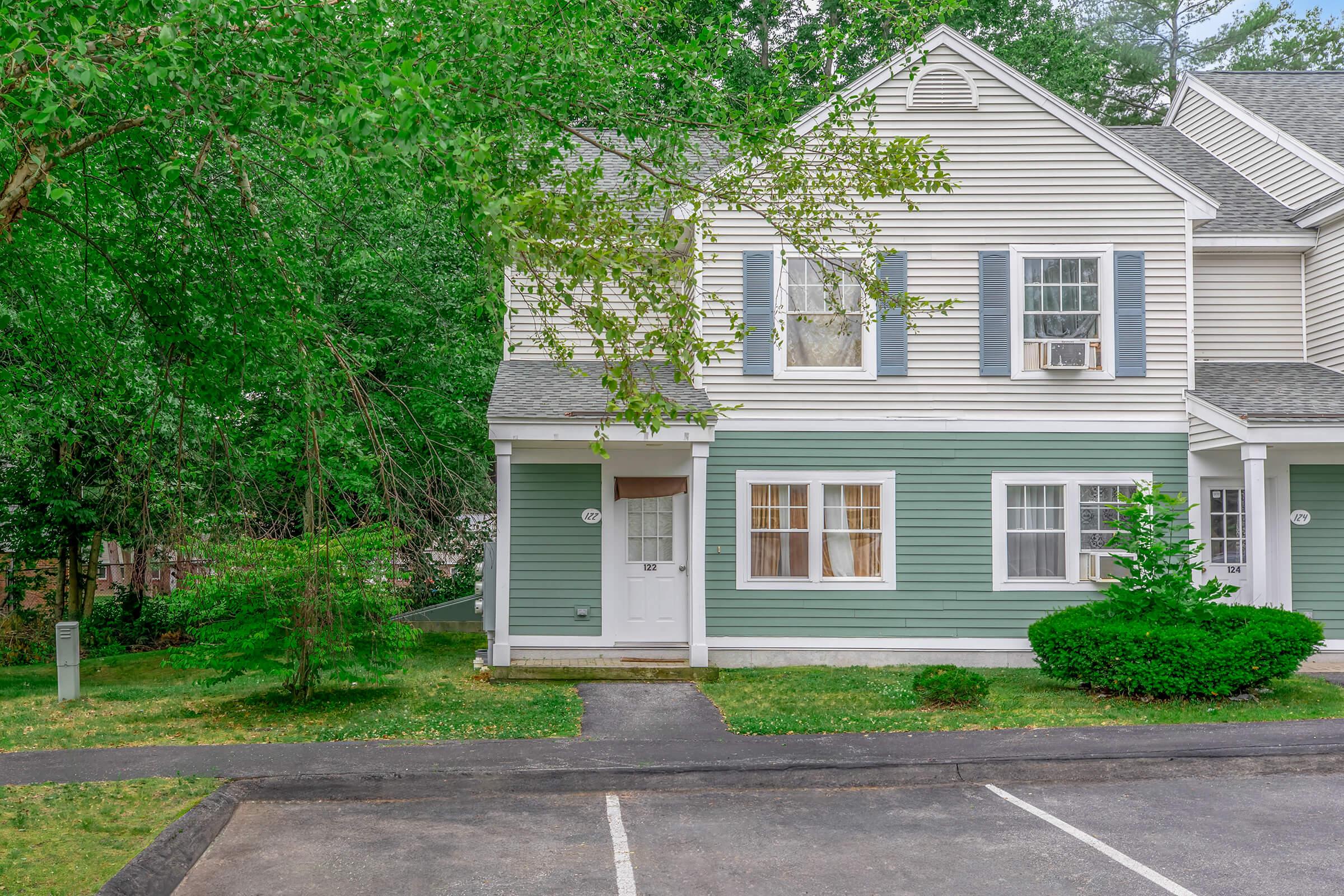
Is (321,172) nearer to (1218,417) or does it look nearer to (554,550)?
(554,550)

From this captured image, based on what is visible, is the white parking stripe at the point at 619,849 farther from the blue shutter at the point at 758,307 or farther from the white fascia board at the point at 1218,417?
the white fascia board at the point at 1218,417

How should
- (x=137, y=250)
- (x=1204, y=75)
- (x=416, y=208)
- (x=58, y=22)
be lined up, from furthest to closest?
(x=1204, y=75) < (x=416, y=208) < (x=137, y=250) < (x=58, y=22)

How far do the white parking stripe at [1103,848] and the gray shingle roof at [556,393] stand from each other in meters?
6.44

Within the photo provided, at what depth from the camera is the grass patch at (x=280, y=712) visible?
32.7 ft

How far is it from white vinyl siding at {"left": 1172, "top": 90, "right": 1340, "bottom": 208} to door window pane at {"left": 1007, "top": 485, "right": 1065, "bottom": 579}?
5671 millimetres

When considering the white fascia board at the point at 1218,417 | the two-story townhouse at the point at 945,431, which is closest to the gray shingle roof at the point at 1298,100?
the two-story townhouse at the point at 945,431

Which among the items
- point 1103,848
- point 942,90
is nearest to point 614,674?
point 1103,848

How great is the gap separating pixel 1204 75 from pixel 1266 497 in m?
8.11

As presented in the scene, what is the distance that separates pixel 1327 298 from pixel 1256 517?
3770mm

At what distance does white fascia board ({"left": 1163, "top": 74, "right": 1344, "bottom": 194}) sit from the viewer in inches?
593

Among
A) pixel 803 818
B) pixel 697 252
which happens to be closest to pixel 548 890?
pixel 803 818

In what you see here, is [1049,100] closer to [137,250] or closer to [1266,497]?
[1266,497]

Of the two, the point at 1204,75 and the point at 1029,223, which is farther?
the point at 1204,75

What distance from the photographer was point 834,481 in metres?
14.2
